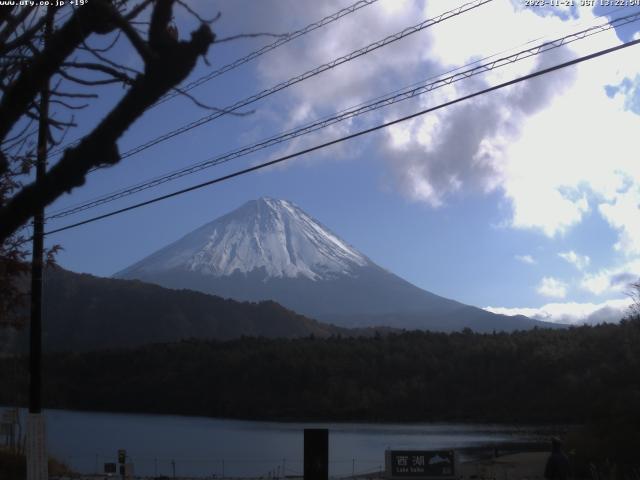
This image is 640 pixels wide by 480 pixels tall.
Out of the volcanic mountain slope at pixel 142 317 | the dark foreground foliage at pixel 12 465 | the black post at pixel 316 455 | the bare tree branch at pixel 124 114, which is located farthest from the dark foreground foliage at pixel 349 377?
the bare tree branch at pixel 124 114

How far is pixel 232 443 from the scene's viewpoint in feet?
172

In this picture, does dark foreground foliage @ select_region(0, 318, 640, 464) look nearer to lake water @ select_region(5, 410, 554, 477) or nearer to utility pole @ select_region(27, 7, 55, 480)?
lake water @ select_region(5, 410, 554, 477)

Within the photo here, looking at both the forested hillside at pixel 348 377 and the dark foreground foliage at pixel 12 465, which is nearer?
the dark foreground foliage at pixel 12 465

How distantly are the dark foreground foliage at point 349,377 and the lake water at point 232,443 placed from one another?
22.4 feet

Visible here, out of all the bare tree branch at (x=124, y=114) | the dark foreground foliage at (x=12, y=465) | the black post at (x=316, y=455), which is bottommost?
the dark foreground foliage at (x=12, y=465)

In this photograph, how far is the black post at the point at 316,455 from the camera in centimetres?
1124

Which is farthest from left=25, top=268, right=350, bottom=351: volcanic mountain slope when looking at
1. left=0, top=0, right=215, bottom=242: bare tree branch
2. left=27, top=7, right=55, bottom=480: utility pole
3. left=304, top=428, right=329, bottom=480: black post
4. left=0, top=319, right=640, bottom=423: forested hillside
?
left=0, top=0, right=215, bottom=242: bare tree branch

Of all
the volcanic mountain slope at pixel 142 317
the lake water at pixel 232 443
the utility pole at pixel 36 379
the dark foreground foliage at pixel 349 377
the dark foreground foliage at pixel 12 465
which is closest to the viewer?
the utility pole at pixel 36 379

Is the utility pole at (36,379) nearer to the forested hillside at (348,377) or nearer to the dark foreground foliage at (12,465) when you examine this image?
the dark foreground foliage at (12,465)

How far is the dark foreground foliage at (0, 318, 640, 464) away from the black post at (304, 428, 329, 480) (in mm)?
58327

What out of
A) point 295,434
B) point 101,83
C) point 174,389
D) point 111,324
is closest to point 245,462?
point 295,434

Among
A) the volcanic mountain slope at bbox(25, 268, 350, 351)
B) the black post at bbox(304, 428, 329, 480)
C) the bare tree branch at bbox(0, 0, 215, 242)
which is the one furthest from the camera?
the volcanic mountain slope at bbox(25, 268, 350, 351)

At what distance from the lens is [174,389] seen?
303ft

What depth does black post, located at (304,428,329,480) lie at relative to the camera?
1124cm
